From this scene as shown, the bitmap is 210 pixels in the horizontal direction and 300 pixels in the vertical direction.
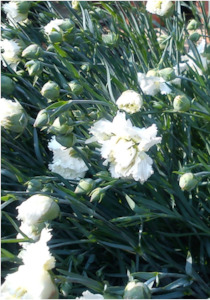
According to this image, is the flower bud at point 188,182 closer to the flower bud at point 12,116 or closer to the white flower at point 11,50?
the flower bud at point 12,116

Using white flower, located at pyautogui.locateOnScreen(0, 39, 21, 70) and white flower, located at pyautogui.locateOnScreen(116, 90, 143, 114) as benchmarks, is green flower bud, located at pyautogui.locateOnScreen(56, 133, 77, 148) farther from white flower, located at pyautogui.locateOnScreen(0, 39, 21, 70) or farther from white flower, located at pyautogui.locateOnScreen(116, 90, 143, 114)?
white flower, located at pyautogui.locateOnScreen(0, 39, 21, 70)

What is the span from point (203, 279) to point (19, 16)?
78 cm

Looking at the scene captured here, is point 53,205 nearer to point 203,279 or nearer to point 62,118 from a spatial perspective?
point 62,118

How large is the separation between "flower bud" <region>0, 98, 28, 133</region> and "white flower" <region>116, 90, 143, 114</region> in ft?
0.60

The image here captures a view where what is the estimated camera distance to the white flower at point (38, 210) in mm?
673

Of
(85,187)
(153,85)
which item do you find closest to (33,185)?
(85,187)

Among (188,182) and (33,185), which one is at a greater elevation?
(33,185)

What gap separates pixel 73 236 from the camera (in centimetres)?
89

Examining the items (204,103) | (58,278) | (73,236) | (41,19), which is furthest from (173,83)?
(41,19)

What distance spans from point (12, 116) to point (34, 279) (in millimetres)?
323

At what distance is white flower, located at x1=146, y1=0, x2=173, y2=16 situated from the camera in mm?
1017

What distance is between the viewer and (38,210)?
67 cm

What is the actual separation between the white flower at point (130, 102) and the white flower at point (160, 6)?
1.09 ft

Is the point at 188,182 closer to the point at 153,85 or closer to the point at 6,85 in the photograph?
the point at 153,85
